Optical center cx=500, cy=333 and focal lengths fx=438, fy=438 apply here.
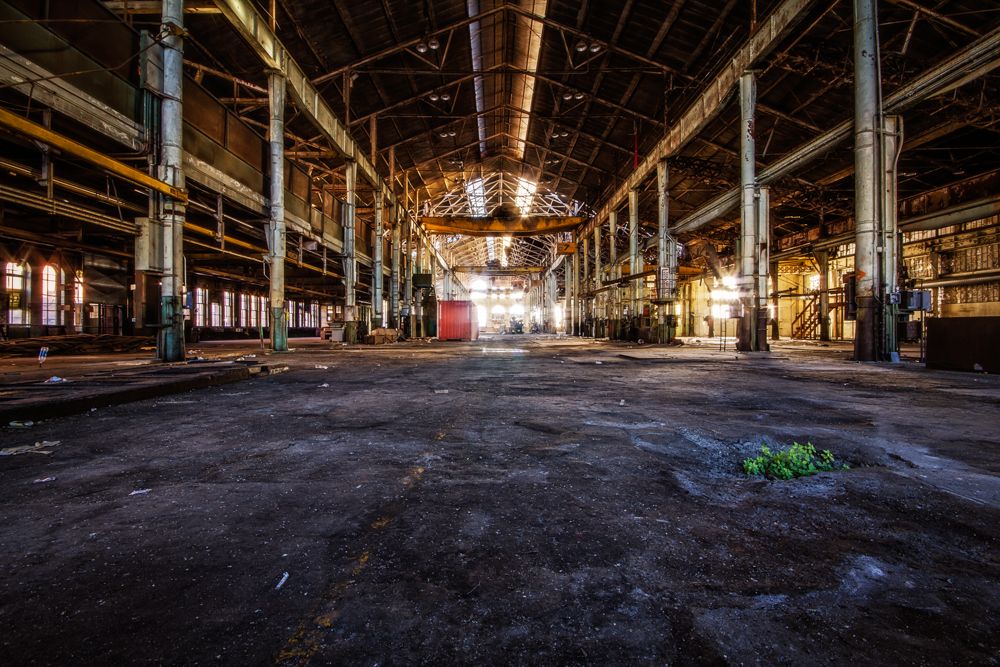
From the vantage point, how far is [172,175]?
7844 mm

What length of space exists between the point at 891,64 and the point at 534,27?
10.6 m

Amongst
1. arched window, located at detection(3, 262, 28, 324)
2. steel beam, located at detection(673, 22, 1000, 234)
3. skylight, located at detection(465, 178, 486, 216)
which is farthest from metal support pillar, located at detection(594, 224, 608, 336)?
arched window, located at detection(3, 262, 28, 324)

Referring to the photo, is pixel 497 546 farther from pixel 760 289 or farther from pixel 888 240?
pixel 760 289

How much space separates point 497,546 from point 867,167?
11.1 meters

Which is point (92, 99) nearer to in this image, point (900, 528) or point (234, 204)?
point (234, 204)

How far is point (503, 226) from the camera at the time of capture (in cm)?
2630

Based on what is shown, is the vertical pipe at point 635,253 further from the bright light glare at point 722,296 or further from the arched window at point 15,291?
the arched window at point 15,291

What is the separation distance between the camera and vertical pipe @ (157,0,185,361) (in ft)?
25.7

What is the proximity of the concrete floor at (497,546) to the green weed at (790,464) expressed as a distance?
108mm

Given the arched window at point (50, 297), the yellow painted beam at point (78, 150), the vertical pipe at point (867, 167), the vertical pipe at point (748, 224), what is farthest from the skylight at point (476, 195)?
the yellow painted beam at point (78, 150)

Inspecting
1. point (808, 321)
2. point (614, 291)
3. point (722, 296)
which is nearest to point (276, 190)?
point (614, 291)

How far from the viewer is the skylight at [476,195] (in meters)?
28.2

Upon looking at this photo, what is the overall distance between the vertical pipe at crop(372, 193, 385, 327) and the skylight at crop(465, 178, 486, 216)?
919 centimetres

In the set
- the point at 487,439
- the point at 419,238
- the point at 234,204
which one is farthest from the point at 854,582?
the point at 419,238
